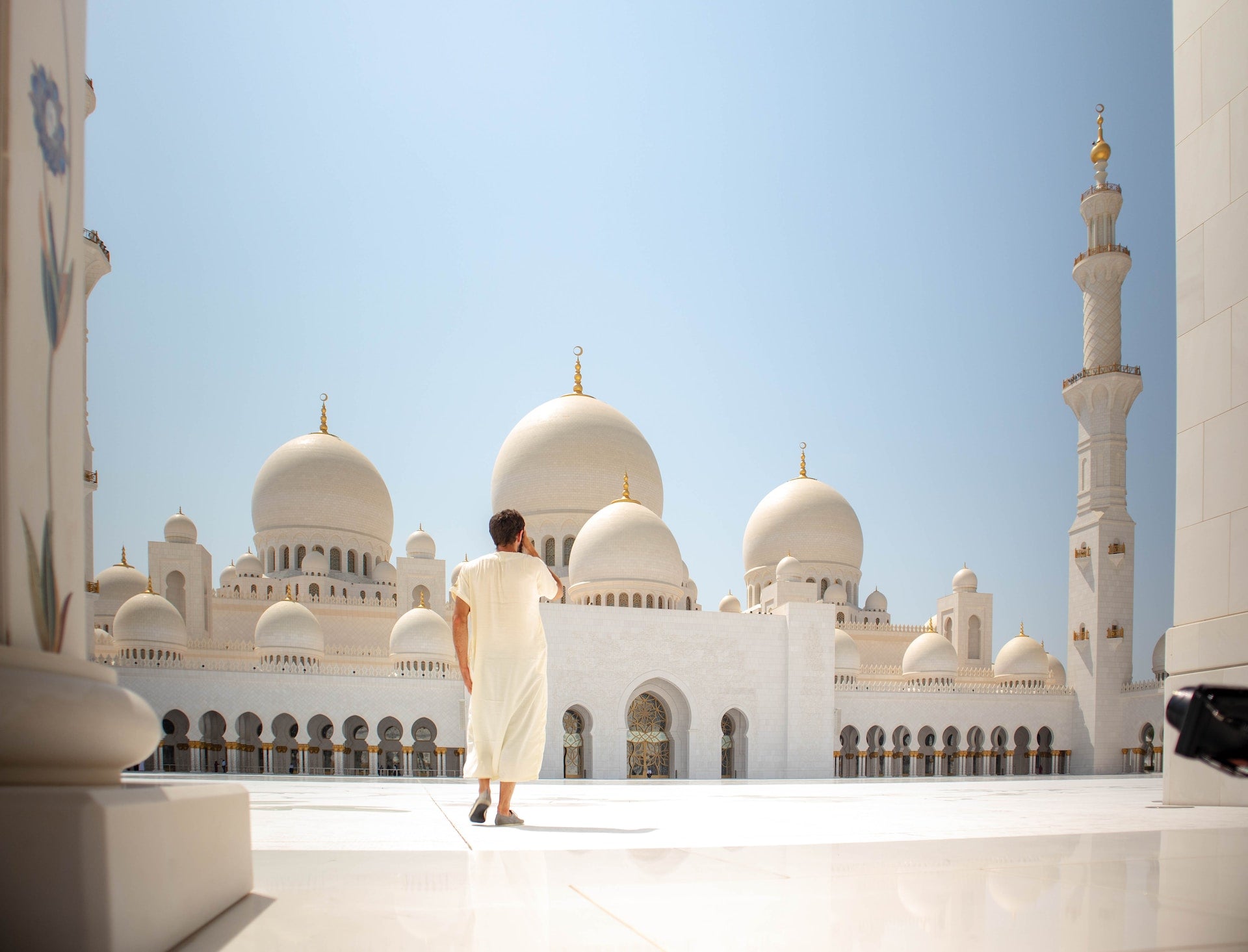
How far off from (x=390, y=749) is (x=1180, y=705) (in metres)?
25.6

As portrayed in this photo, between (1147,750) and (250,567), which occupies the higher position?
(250,567)

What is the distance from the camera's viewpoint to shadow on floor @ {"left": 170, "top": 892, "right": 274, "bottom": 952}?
1.63m

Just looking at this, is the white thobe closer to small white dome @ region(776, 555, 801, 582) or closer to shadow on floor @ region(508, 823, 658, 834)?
shadow on floor @ region(508, 823, 658, 834)

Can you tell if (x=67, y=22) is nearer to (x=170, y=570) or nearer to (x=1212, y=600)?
(x=1212, y=600)

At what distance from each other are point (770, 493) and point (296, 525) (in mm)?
15120

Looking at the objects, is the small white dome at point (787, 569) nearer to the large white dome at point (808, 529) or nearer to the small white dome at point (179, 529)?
the large white dome at point (808, 529)

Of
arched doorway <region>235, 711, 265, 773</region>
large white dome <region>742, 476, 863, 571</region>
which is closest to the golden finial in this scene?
large white dome <region>742, 476, 863, 571</region>

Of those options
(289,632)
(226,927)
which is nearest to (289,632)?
(289,632)

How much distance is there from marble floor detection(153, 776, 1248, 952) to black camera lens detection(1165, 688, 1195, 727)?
343mm

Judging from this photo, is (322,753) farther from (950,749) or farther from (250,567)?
(950,749)

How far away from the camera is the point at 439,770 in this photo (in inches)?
906

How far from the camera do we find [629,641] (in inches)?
842

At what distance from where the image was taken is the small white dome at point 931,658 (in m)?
27.8

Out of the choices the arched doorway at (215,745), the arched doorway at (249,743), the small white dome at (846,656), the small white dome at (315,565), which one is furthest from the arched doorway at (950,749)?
the small white dome at (315,565)
